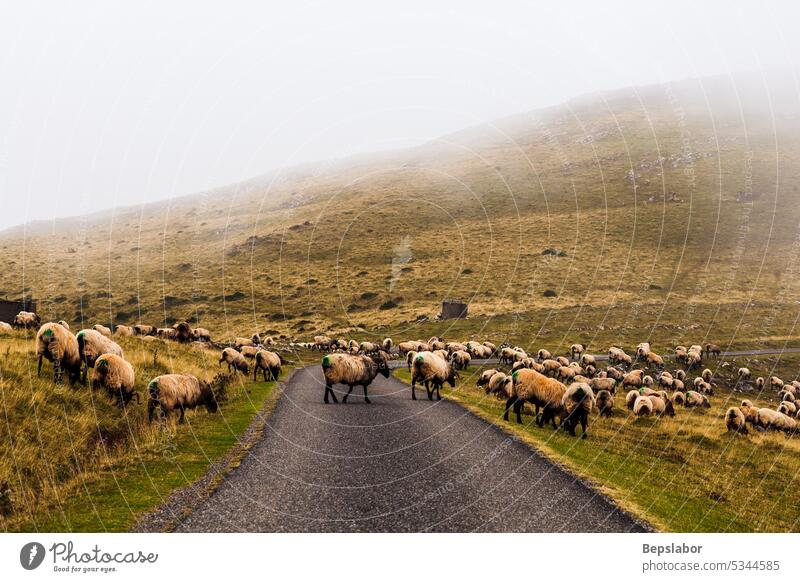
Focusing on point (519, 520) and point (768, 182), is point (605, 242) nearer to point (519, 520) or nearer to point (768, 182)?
point (768, 182)

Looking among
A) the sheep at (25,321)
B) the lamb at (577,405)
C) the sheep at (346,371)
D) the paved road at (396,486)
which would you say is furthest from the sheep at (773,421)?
the sheep at (25,321)

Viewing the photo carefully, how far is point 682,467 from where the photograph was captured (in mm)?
15586

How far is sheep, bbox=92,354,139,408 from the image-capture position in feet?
53.3

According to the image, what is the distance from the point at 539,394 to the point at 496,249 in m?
93.8

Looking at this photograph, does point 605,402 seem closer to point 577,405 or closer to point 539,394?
point 539,394

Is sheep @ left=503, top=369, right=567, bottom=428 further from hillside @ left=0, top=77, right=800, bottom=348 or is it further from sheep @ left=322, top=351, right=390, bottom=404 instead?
hillside @ left=0, top=77, right=800, bottom=348

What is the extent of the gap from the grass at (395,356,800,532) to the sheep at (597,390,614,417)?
60 centimetres

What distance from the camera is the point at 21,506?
373 inches

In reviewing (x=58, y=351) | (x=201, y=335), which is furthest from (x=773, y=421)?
(x=201, y=335)

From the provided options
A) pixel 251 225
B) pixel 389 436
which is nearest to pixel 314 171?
pixel 251 225

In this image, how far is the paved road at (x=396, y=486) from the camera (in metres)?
9.56

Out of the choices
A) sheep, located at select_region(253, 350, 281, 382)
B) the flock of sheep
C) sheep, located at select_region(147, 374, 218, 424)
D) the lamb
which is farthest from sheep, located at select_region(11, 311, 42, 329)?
the lamb

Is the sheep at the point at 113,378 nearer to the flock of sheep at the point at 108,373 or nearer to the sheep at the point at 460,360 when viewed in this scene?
the flock of sheep at the point at 108,373
